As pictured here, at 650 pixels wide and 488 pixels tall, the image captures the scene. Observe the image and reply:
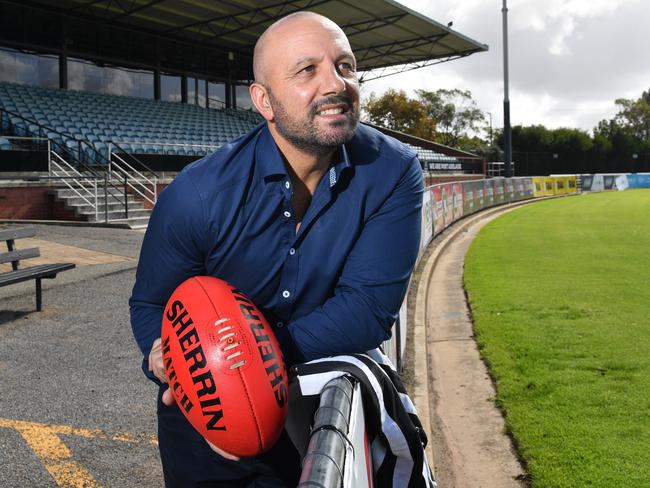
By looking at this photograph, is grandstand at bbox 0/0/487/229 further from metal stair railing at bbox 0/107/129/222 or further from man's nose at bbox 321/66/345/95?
man's nose at bbox 321/66/345/95

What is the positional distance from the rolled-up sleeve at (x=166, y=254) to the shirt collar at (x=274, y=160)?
241 millimetres

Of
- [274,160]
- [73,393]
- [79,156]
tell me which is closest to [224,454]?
[274,160]

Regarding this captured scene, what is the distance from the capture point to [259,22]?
2742 cm

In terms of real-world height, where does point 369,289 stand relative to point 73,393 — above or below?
above

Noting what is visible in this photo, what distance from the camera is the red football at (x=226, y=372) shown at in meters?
1.84

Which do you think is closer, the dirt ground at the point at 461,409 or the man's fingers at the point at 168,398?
the man's fingers at the point at 168,398

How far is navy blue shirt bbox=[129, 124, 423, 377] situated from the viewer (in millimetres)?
2066

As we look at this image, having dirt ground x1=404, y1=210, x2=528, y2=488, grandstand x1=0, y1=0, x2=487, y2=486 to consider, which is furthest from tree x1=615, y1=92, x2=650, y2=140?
dirt ground x1=404, y1=210, x2=528, y2=488

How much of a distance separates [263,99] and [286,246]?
1.64 ft

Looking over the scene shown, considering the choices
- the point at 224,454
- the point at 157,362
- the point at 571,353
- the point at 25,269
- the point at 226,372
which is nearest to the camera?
the point at 226,372

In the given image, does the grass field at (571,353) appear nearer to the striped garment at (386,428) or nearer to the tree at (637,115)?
the striped garment at (386,428)

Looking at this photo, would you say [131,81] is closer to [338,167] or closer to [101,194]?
[101,194]

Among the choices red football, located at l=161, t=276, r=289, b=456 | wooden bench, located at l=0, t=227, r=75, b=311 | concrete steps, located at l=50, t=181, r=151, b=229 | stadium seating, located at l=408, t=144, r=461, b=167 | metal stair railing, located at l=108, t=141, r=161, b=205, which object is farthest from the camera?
stadium seating, located at l=408, t=144, r=461, b=167

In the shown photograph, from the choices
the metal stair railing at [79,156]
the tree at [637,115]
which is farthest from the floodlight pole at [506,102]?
the tree at [637,115]
